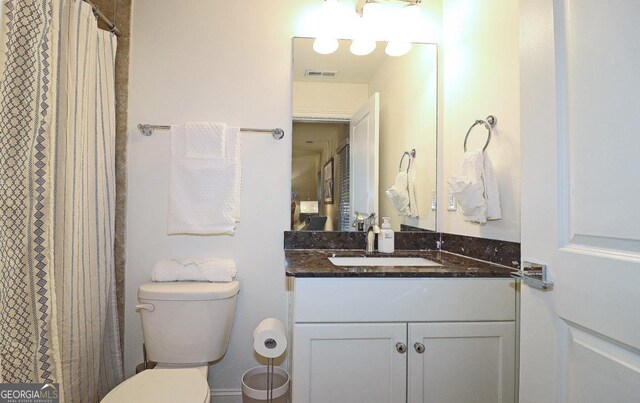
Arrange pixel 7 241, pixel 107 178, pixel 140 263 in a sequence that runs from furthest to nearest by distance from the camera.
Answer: pixel 140 263
pixel 107 178
pixel 7 241

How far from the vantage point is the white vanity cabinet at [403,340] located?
1.15 m

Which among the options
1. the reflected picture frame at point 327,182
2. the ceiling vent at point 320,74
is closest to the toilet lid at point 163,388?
the reflected picture frame at point 327,182

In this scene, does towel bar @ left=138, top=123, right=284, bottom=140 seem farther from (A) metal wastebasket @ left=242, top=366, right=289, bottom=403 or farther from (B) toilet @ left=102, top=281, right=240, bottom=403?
(A) metal wastebasket @ left=242, top=366, right=289, bottom=403

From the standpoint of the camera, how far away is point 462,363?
1190 millimetres

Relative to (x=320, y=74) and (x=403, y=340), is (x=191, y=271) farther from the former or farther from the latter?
(x=320, y=74)

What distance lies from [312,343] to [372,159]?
99 centimetres

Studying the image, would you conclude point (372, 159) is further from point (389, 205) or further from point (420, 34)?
point (420, 34)

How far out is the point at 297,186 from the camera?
171 centimetres

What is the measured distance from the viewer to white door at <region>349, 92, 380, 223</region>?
1733mm

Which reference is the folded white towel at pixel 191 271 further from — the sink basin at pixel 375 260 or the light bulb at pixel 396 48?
the light bulb at pixel 396 48

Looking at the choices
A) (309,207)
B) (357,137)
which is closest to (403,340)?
(309,207)

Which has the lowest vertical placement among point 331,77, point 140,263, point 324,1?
point 140,263

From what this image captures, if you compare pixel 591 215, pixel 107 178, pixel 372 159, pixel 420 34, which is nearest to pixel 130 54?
pixel 107 178

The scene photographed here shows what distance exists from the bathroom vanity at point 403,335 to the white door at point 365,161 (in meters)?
0.58
